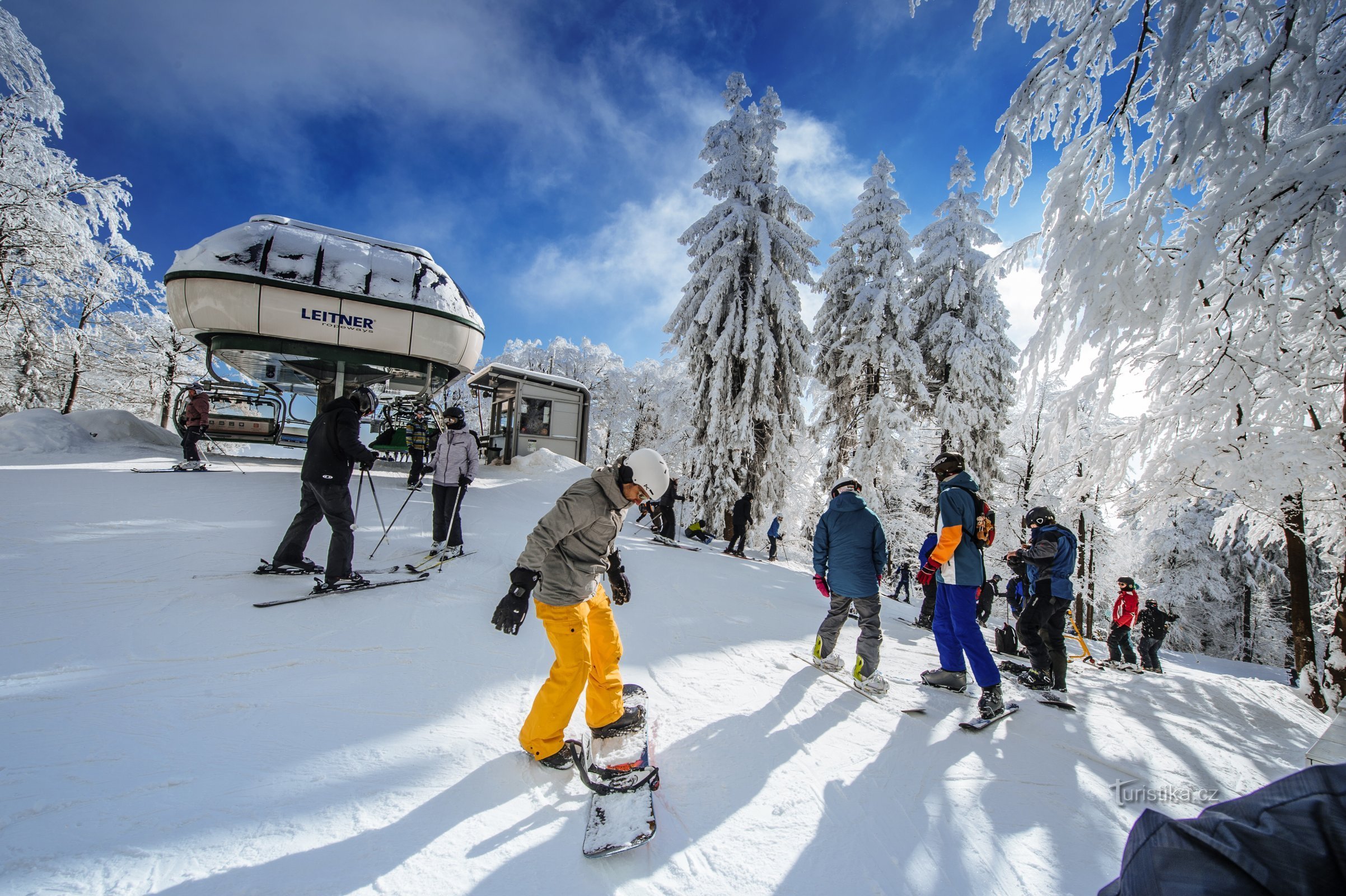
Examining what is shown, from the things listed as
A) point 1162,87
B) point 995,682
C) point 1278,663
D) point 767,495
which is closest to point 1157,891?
point 995,682

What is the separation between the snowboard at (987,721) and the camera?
12.8ft

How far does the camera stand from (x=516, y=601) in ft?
9.52

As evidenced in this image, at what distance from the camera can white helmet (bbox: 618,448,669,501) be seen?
3.08 meters

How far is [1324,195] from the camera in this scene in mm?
3062

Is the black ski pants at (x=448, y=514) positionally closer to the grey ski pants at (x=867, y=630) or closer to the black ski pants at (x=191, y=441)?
the grey ski pants at (x=867, y=630)

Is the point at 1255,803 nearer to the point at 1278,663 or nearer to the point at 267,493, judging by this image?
the point at 267,493

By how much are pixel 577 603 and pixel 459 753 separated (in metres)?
1.12

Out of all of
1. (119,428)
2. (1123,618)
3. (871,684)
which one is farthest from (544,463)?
(1123,618)

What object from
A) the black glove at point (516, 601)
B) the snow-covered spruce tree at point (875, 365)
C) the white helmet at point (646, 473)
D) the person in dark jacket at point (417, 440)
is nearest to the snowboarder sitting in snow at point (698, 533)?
the snow-covered spruce tree at point (875, 365)

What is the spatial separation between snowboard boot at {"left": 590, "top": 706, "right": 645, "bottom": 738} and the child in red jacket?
9.51 metres

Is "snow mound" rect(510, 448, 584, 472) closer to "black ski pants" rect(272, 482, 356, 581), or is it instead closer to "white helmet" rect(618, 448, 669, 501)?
"black ski pants" rect(272, 482, 356, 581)

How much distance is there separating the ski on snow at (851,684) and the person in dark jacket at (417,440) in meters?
7.44

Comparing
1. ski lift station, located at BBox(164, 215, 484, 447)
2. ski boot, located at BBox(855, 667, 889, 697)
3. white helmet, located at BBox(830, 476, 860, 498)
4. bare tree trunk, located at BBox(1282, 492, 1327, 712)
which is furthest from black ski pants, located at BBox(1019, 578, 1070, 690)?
ski lift station, located at BBox(164, 215, 484, 447)

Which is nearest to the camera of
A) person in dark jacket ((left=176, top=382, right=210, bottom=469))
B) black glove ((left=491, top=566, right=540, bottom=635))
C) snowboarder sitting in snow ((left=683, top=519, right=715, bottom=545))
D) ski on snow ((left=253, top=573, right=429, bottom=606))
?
black glove ((left=491, top=566, right=540, bottom=635))
